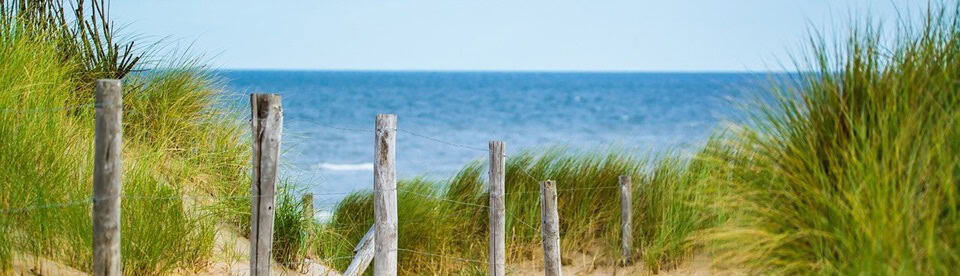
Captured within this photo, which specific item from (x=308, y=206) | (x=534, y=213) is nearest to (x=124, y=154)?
(x=308, y=206)

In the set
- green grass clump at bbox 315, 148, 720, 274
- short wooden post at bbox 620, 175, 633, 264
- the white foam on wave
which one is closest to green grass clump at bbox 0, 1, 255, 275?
green grass clump at bbox 315, 148, 720, 274

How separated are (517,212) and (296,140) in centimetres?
191

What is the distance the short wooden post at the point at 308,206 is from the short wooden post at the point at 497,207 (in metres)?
1.46

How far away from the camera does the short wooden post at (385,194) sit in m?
6.28

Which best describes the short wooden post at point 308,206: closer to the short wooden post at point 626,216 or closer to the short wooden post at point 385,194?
the short wooden post at point 385,194

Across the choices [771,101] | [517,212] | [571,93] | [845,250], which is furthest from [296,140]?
[571,93]

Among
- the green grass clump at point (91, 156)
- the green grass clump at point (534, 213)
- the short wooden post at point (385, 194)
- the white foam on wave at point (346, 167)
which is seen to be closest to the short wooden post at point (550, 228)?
the green grass clump at point (534, 213)

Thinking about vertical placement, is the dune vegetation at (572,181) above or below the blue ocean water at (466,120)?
above

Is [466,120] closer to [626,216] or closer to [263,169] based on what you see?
[626,216]

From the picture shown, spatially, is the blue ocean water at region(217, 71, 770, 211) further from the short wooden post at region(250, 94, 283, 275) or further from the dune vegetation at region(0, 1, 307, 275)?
the short wooden post at region(250, 94, 283, 275)

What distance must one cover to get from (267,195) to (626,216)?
3.44 m

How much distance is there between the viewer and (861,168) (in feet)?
13.4

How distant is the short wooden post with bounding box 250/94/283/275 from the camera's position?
5512 millimetres

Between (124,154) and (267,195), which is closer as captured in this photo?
(267,195)
